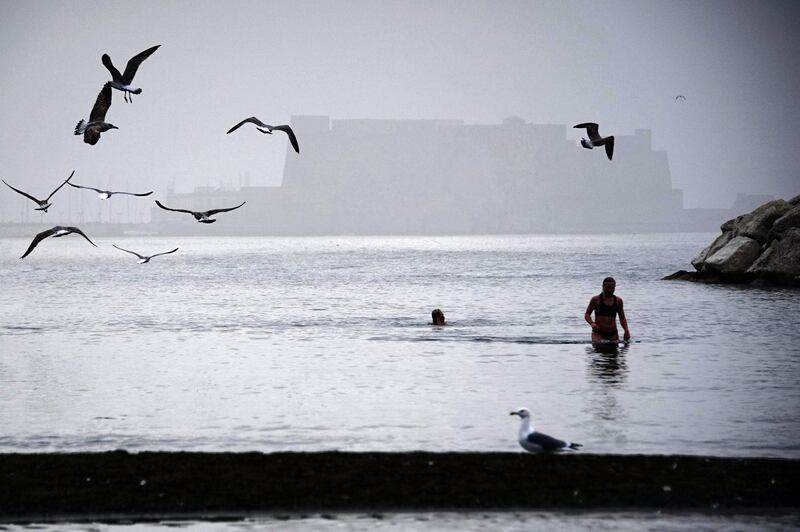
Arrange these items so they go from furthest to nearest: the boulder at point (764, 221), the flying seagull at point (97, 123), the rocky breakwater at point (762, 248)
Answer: the boulder at point (764, 221)
the rocky breakwater at point (762, 248)
the flying seagull at point (97, 123)

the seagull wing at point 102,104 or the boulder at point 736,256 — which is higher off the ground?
the seagull wing at point 102,104

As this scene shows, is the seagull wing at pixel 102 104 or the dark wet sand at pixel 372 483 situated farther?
the seagull wing at pixel 102 104

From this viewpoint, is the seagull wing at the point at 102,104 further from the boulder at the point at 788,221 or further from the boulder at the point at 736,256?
the boulder at the point at 736,256

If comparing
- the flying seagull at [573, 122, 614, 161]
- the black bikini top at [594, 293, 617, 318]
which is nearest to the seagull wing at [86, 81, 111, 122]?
the flying seagull at [573, 122, 614, 161]

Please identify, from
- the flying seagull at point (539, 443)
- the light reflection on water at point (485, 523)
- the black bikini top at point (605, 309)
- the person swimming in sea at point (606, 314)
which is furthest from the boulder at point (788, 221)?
the light reflection on water at point (485, 523)

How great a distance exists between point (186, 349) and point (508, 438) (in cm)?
1604

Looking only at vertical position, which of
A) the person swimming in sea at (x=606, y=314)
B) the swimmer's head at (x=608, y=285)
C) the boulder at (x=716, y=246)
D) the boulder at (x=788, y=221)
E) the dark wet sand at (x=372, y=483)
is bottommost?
the dark wet sand at (x=372, y=483)

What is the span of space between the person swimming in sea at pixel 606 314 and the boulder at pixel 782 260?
22.5m

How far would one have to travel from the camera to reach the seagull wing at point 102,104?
1440cm

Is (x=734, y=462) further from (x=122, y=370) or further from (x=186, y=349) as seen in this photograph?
(x=186, y=349)

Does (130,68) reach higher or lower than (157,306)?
higher

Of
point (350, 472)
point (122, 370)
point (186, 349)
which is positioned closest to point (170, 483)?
point (350, 472)

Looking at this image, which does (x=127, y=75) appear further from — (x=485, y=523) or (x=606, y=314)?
(x=606, y=314)

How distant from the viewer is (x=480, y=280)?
71.7 meters
